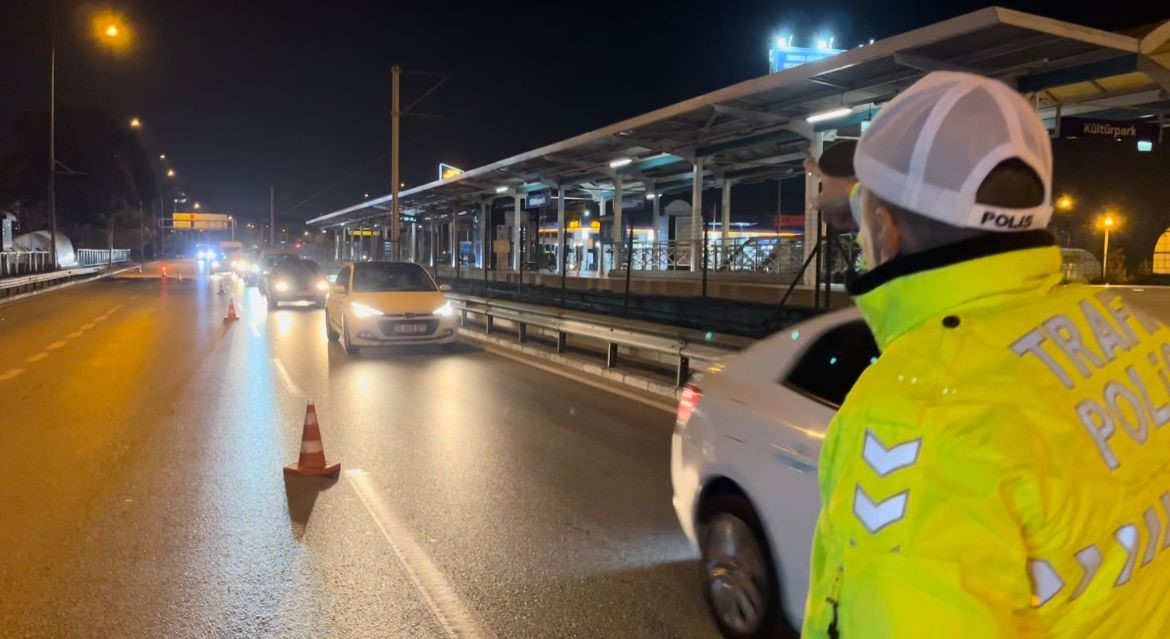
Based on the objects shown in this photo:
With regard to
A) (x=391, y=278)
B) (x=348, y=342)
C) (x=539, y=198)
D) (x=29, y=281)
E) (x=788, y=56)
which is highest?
(x=788, y=56)

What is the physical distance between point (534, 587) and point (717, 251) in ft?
62.3

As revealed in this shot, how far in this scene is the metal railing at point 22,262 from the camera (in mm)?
38469

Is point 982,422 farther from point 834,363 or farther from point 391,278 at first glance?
point 391,278

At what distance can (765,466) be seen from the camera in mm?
4039

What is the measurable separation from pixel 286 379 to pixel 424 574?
8549mm

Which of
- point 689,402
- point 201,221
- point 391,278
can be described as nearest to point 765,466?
point 689,402

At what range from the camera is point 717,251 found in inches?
918

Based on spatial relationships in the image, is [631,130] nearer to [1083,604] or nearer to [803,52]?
[1083,604]

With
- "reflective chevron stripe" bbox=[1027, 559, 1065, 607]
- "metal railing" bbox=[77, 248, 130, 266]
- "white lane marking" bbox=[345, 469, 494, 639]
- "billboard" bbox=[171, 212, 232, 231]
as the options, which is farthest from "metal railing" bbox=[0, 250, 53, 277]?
"billboard" bbox=[171, 212, 232, 231]

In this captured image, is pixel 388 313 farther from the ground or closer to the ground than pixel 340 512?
farther from the ground

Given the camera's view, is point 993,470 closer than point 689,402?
Yes

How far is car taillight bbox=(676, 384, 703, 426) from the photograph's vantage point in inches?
192

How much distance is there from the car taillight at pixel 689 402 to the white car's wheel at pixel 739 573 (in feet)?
1.78

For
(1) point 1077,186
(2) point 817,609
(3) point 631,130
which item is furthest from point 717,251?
(2) point 817,609
